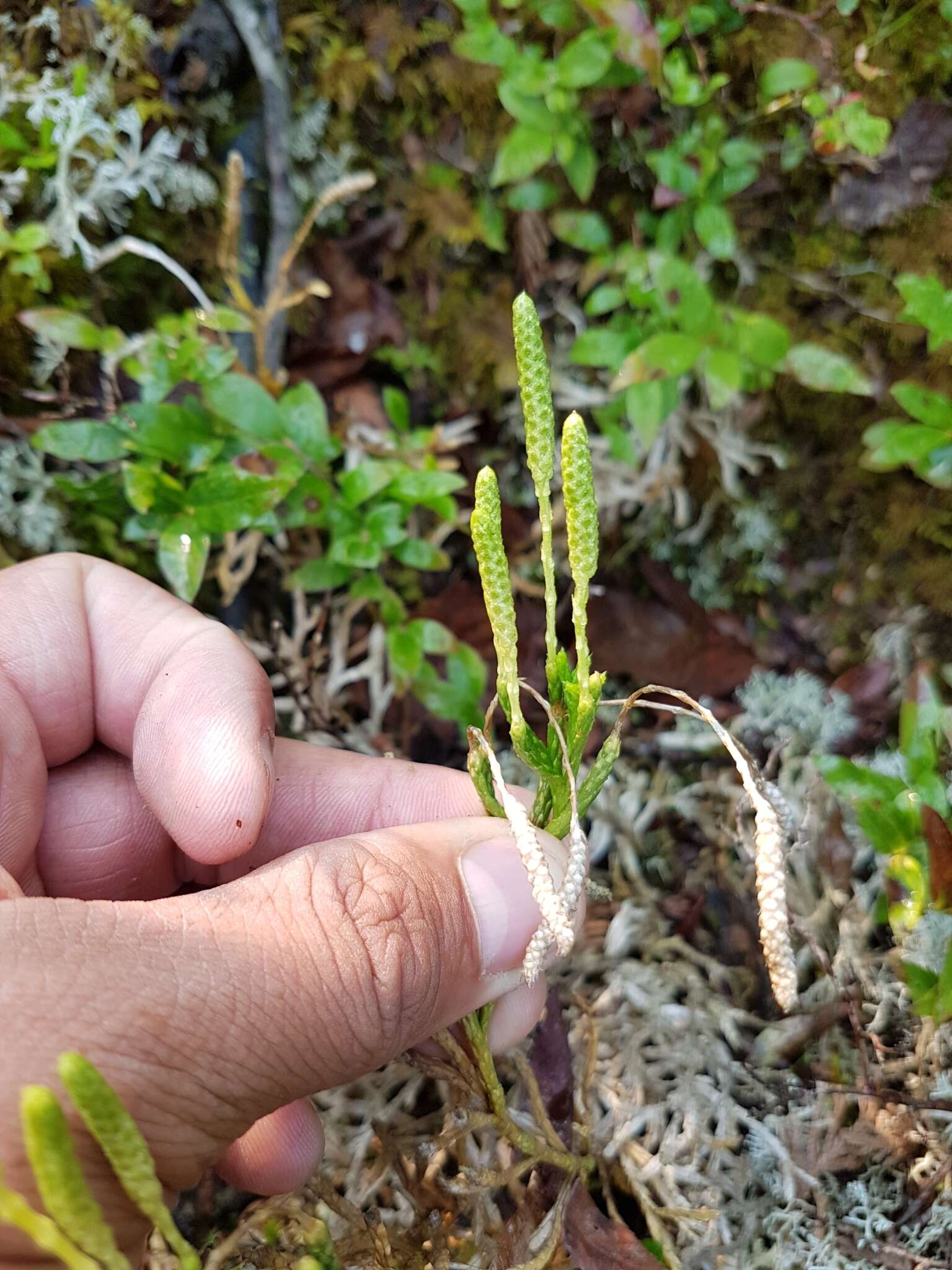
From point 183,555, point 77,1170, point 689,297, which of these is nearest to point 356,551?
point 183,555

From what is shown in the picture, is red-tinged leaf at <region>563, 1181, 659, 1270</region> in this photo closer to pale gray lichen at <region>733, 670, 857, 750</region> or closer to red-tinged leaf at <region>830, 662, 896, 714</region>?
pale gray lichen at <region>733, 670, 857, 750</region>

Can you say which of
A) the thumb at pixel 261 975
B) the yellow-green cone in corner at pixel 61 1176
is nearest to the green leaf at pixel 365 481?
the thumb at pixel 261 975

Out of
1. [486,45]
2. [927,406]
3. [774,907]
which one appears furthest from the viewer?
[486,45]

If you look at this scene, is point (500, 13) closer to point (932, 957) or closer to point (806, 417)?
point (806, 417)

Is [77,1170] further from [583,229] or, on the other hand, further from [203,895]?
[583,229]

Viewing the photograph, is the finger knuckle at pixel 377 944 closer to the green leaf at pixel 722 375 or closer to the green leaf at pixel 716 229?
the green leaf at pixel 722 375

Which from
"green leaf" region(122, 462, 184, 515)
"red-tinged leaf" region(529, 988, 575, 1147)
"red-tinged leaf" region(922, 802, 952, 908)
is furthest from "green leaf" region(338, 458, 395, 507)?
"red-tinged leaf" region(922, 802, 952, 908)

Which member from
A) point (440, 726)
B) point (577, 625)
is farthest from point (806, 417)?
point (577, 625)
